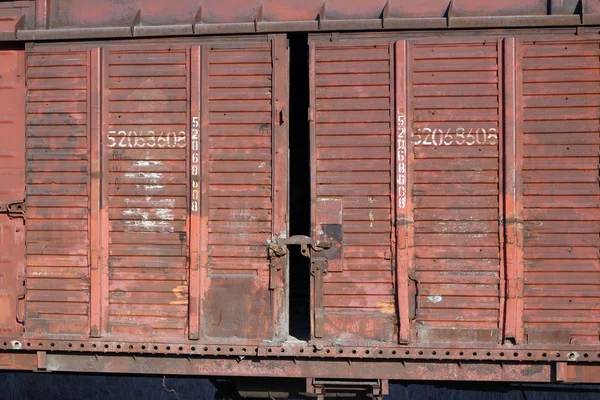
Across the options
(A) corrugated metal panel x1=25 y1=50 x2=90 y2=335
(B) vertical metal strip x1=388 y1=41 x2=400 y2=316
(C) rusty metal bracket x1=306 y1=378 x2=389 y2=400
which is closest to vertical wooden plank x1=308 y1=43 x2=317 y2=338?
(C) rusty metal bracket x1=306 y1=378 x2=389 y2=400

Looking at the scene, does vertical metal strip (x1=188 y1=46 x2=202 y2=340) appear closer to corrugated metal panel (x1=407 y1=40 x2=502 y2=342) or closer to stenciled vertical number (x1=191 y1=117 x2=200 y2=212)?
stenciled vertical number (x1=191 y1=117 x2=200 y2=212)

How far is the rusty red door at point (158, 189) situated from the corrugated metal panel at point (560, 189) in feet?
6.90

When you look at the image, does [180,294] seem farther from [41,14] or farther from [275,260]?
[41,14]

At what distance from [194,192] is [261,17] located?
1651mm

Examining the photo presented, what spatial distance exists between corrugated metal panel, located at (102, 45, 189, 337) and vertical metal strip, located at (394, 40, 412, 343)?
1868 millimetres

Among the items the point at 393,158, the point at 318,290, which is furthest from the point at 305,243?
the point at 393,158

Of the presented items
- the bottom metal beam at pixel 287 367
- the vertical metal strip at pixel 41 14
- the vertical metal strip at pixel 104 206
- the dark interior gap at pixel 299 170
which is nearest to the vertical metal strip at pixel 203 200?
the bottom metal beam at pixel 287 367

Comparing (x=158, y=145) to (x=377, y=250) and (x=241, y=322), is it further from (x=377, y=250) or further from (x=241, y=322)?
(x=377, y=250)

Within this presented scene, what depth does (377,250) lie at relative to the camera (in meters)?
6.25

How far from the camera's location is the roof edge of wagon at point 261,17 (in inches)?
241

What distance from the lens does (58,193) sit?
6574 mm

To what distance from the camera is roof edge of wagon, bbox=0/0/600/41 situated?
20.1 feet

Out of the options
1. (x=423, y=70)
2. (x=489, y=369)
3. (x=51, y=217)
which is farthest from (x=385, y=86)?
(x=51, y=217)

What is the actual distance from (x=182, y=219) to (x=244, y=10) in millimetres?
1933
